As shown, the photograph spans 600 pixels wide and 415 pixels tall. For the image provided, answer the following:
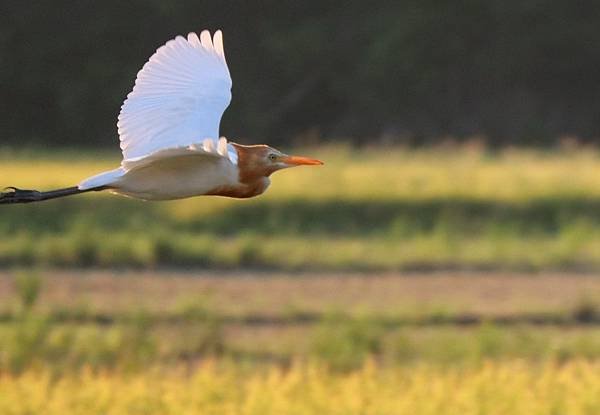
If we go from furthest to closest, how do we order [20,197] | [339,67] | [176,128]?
[339,67]
[20,197]
[176,128]

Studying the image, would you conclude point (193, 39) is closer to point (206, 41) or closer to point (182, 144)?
point (206, 41)

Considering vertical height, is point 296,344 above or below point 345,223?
below

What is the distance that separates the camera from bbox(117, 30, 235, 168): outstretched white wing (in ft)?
13.1

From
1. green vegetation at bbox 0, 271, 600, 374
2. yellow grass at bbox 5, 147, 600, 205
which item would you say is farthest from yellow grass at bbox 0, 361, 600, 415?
yellow grass at bbox 5, 147, 600, 205

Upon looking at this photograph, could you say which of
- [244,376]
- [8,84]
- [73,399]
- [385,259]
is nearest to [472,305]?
[385,259]

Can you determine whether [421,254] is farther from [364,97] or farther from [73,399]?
[364,97]

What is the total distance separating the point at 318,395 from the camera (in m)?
6.08

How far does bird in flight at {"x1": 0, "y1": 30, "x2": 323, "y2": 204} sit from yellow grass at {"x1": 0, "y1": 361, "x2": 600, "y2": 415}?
1.90 metres

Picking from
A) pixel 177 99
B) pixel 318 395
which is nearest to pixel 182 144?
pixel 177 99

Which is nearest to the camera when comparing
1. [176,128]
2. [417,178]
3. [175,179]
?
[175,179]

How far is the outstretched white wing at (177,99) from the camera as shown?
3987mm

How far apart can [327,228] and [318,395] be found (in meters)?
6.12

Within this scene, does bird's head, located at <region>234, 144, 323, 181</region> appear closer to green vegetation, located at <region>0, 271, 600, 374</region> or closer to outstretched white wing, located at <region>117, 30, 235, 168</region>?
outstretched white wing, located at <region>117, 30, 235, 168</region>

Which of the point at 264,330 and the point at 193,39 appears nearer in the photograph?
the point at 193,39
